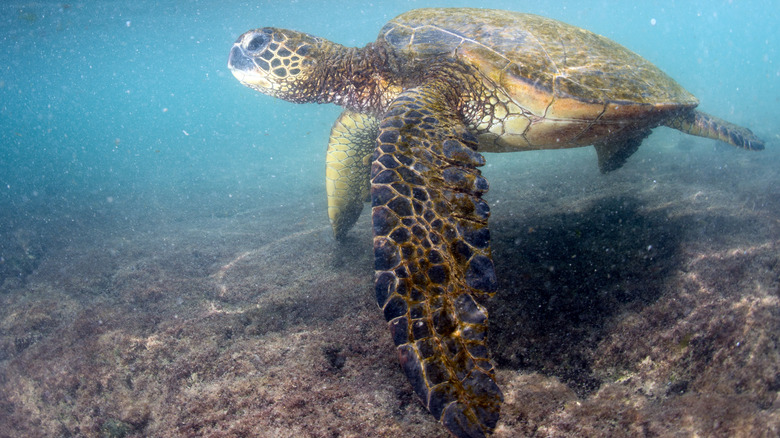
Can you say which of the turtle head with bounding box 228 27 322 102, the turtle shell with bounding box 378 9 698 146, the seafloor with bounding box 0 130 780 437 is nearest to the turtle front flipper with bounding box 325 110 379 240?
the seafloor with bounding box 0 130 780 437

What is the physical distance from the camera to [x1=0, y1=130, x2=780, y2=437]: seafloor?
1.69m

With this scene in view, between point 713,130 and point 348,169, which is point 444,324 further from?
point 713,130

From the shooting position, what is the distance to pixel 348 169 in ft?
15.7

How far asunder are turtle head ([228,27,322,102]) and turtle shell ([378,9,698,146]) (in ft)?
3.23

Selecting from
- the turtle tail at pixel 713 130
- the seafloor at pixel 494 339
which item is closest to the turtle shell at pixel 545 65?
the seafloor at pixel 494 339

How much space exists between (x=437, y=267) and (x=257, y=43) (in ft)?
13.0

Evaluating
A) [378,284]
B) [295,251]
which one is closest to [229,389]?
[378,284]

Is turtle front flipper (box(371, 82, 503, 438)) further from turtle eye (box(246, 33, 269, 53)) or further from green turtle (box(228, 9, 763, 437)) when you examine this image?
turtle eye (box(246, 33, 269, 53))

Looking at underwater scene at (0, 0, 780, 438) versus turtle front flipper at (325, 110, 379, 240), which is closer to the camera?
underwater scene at (0, 0, 780, 438)

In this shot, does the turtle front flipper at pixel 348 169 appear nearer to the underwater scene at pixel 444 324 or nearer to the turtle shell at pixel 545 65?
the underwater scene at pixel 444 324

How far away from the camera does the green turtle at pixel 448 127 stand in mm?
1512

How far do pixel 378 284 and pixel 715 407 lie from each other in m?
1.77

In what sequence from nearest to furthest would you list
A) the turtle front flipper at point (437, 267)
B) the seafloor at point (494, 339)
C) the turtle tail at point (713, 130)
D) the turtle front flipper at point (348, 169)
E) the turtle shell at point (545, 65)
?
the turtle front flipper at point (437, 267)
the seafloor at point (494, 339)
the turtle shell at point (545, 65)
the turtle front flipper at point (348, 169)
the turtle tail at point (713, 130)

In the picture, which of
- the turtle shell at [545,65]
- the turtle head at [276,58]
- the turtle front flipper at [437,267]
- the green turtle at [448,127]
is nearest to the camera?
the turtle front flipper at [437,267]
